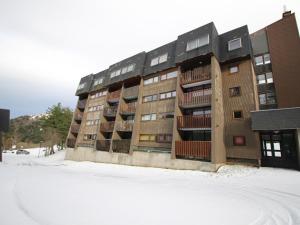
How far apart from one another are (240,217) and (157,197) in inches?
137

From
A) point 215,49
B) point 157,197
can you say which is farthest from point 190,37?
point 157,197

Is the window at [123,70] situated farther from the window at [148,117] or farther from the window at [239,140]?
the window at [239,140]

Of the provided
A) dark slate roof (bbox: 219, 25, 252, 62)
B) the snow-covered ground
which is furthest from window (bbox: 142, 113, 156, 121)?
the snow-covered ground

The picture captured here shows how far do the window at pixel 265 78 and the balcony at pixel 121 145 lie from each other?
1710cm

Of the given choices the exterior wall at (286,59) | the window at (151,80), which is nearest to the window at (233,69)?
the exterior wall at (286,59)

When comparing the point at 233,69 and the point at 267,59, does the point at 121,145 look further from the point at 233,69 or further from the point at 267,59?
the point at 267,59

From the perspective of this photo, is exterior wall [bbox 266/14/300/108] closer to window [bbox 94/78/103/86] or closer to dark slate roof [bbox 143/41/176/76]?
dark slate roof [bbox 143/41/176/76]

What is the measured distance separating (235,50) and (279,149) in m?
10.9

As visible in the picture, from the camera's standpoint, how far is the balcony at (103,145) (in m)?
27.7

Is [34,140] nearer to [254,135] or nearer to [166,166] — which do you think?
[166,166]

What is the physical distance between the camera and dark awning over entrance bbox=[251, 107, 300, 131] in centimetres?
1585

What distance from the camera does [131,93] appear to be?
28.2 metres

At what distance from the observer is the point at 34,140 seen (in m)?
98.8

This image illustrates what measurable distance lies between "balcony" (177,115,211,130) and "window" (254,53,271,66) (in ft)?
32.7
